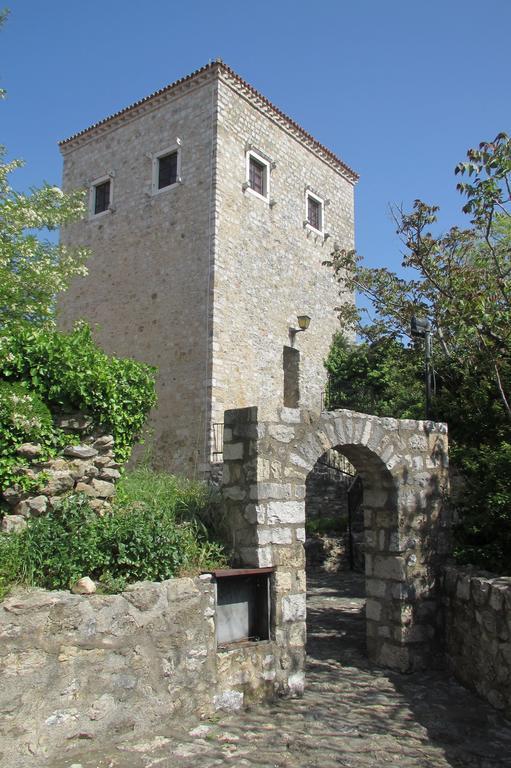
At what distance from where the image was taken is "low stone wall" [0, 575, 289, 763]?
398 cm

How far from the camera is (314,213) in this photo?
59.3ft

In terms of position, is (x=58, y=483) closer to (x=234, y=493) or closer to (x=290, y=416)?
(x=234, y=493)

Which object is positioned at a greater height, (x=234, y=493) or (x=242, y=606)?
(x=234, y=493)

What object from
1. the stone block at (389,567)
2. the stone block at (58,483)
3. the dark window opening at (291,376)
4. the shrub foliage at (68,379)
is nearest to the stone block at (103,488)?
the stone block at (58,483)

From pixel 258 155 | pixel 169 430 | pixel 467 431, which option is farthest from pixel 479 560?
pixel 258 155

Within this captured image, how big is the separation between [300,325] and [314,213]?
156 inches

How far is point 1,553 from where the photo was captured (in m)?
4.54

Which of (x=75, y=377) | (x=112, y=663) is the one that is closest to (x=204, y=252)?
(x=75, y=377)

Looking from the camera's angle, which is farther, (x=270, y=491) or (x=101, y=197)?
(x=101, y=197)

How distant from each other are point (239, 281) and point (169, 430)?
12.7ft

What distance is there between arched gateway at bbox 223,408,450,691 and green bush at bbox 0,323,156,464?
1.39 metres

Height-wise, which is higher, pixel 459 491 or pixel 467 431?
pixel 467 431

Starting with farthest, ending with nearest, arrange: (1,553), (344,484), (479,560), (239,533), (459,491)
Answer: (344,484) < (459,491) < (479,560) < (239,533) < (1,553)

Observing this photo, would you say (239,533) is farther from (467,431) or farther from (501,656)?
(467,431)
